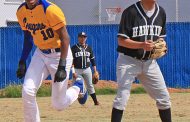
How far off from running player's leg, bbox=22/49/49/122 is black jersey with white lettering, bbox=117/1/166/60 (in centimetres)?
123

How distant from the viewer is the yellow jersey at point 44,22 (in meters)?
8.93

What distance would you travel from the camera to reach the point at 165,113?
9445mm

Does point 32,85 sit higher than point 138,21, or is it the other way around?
point 138,21

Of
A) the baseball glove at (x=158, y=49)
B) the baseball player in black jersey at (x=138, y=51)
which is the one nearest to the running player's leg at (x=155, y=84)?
the baseball player in black jersey at (x=138, y=51)

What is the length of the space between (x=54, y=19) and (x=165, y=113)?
222 centimetres

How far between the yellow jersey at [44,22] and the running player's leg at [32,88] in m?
0.33

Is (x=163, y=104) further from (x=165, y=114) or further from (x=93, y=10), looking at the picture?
(x=93, y=10)

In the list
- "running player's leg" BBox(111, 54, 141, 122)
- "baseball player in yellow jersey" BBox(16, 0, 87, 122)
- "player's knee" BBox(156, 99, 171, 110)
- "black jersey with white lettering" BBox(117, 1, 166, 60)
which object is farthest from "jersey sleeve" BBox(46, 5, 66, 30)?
"player's knee" BBox(156, 99, 171, 110)

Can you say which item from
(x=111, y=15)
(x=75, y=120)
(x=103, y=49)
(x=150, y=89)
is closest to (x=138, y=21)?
(x=150, y=89)

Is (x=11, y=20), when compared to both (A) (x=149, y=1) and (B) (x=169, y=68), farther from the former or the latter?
(A) (x=149, y=1)

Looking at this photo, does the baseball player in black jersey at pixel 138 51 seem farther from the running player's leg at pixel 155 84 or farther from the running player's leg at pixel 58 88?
the running player's leg at pixel 58 88

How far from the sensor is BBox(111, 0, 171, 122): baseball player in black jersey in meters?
9.01

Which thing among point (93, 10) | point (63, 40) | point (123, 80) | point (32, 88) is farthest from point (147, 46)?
point (93, 10)

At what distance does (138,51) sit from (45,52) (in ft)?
4.56
